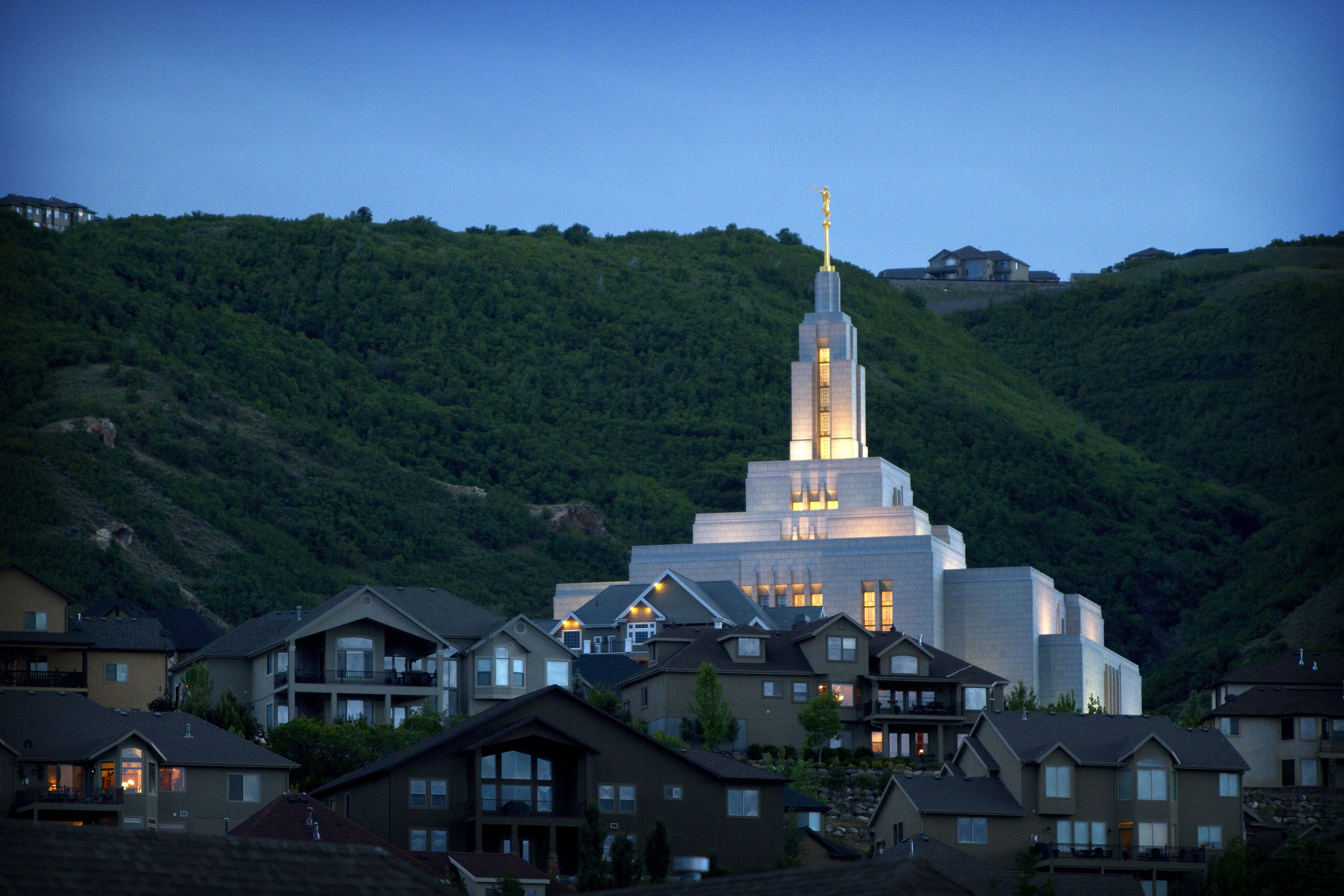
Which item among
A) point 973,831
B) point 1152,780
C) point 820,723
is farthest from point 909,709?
point 973,831

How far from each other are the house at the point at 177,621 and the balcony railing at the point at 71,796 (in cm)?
2930

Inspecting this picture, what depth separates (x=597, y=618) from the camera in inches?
4277

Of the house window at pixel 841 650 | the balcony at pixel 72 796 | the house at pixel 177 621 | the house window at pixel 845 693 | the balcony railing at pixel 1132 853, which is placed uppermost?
the house at pixel 177 621

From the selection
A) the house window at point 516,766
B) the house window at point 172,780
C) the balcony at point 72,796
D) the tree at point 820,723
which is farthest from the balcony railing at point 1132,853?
the balcony at point 72,796

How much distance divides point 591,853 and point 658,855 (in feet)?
7.63

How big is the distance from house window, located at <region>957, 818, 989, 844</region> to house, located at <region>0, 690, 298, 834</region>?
20.7 meters

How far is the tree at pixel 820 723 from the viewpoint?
8762cm

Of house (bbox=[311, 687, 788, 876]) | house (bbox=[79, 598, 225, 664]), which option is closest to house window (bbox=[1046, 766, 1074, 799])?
house (bbox=[311, 687, 788, 876])

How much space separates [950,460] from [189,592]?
7675cm

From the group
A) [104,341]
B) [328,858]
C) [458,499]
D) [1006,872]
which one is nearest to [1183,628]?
[458,499]

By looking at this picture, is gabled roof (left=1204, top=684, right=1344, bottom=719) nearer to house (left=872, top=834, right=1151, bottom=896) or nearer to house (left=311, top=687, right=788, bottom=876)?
house (left=872, top=834, right=1151, bottom=896)

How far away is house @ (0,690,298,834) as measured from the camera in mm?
67125

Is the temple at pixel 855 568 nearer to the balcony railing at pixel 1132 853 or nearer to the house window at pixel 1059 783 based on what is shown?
the house window at pixel 1059 783

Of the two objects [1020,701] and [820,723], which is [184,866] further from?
[1020,701]
